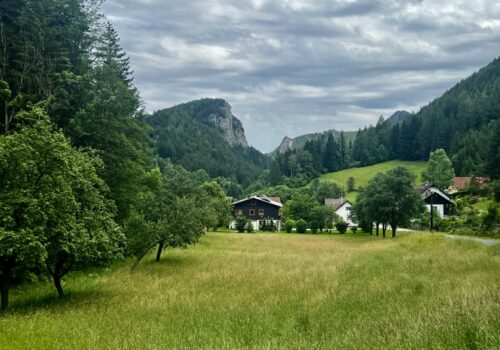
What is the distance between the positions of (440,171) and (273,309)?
10947 centimetres

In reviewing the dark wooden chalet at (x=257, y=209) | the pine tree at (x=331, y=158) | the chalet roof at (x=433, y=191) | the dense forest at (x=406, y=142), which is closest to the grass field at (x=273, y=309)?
the chalet roof at (x=433, y=191)

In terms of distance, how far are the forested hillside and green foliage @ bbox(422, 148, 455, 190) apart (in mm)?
8145

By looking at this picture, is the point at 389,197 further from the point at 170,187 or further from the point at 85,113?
the point at 85,113

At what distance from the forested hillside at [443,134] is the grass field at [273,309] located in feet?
340

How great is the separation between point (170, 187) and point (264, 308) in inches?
820

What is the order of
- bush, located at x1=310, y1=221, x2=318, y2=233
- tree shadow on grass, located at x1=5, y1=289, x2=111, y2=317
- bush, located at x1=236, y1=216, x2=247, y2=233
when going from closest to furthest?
tree shadow on grass, located at x1=5, y1=289, x2=111, y2=317 → bush, located at x1=310, y1=221, x2=318, y2=233 → bush, located at x1=236, y1=216, x2=247, y2=233

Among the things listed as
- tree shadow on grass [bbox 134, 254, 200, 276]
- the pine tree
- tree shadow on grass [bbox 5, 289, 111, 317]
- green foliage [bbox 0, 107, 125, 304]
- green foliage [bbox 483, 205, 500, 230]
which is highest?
the pine tree

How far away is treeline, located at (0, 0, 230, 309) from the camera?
627 inches

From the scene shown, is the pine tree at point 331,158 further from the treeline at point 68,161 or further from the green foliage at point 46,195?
the green foliage at point 46,195

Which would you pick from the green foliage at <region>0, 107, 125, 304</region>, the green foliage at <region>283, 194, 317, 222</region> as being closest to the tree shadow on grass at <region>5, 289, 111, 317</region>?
the green foliage at <region>0, 107, 125, 304</region>

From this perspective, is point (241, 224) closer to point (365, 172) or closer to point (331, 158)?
point (365, 172)

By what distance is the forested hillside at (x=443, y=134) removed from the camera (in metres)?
130

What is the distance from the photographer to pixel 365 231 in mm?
84812

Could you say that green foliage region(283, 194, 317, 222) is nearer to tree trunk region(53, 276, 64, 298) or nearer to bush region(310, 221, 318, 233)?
bush region(310, 221, 318, 233)
